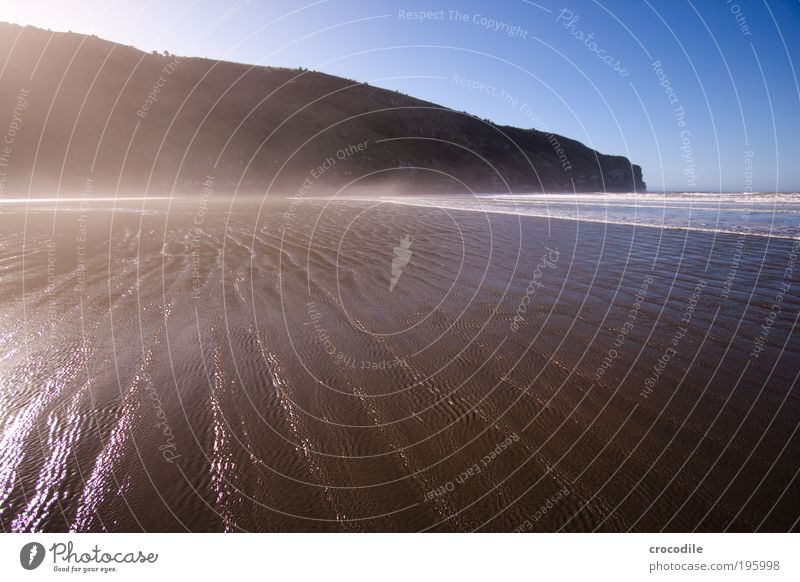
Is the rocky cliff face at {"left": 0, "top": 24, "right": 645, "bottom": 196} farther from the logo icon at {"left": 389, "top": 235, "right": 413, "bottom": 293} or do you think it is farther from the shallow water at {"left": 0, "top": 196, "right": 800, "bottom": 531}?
the shallow water at {"left": 0, "top": 196, "right": 800, "bottom": 531}

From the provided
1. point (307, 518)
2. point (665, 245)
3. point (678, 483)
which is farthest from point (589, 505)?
point (665, 245)

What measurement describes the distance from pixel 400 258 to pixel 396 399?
8.14 meters

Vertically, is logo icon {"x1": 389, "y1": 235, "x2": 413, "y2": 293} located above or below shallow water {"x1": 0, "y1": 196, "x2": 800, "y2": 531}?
above

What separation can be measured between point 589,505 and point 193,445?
12.4ft

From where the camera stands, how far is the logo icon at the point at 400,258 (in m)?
10.4
